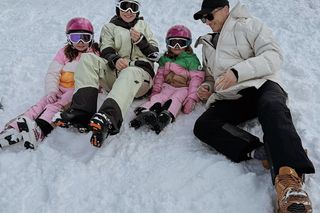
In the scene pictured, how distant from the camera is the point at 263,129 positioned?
325 cm

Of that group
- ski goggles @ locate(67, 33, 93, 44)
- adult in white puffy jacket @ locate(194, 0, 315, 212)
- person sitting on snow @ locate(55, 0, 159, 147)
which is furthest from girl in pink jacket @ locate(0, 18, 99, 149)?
adult in white puffy jacket @ locate(194, 0, 315, 212)

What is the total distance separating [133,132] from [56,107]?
1010 millimetres

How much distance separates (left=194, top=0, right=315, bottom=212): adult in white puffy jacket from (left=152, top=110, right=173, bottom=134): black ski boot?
16.6 inches

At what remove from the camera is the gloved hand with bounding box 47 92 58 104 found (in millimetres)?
4715

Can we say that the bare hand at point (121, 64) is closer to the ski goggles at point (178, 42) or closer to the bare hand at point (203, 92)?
the ski goggles at point (178, 42)

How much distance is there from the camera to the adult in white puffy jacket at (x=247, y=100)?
2826mm

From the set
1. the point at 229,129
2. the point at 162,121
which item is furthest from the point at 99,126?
the point at 229,129

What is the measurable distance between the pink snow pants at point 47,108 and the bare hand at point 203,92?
5.32ft

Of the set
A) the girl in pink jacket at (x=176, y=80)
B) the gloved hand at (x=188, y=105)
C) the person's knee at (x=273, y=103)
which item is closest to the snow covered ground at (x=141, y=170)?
the gloved hand at (x=188, y=105)

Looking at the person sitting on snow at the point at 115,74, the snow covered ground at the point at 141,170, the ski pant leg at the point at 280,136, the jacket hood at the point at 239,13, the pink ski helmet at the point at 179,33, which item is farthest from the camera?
the pink ski helmet at the point at 179,33

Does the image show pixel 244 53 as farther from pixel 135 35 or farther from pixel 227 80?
pixel 135 35

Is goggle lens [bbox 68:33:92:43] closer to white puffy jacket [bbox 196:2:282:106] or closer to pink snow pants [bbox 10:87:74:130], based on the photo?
pink snow pants [bbox 10:87:74:130]

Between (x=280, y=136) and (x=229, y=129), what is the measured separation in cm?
70

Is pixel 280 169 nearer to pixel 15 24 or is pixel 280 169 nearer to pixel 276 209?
pixel 276 209
